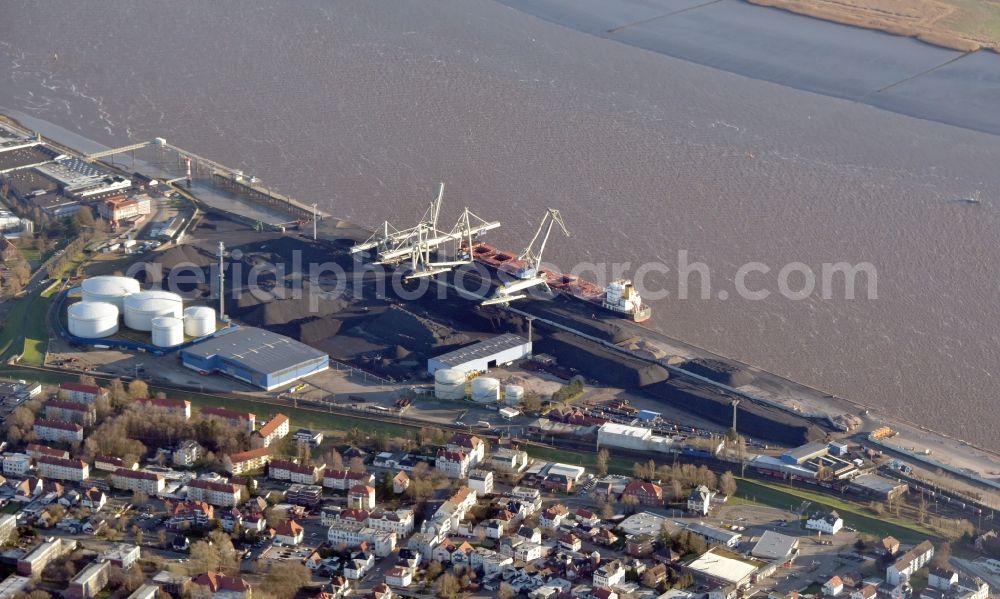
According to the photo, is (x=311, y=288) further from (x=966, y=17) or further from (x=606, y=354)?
(x=966, y=17)

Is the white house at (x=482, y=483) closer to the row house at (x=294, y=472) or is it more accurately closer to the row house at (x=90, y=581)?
the row house at (x=294, y=472)

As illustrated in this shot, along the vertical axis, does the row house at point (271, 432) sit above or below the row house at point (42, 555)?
above

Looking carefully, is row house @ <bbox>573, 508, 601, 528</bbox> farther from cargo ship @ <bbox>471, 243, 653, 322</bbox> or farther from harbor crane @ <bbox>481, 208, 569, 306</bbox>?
harbor crane @ <bbox>481, 208, 569, 306</bbox>

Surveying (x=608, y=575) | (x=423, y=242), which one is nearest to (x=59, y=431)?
(x=608, y=575)

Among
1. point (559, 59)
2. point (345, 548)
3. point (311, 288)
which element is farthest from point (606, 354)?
point (559, 59)

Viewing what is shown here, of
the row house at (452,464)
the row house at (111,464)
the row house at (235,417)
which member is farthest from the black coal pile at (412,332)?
the row house at (111,464)

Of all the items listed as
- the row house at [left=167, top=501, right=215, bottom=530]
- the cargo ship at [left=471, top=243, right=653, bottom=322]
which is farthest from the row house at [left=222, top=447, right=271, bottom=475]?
the cargo ship at [left=471, top=243, right=653, bottom=322]
